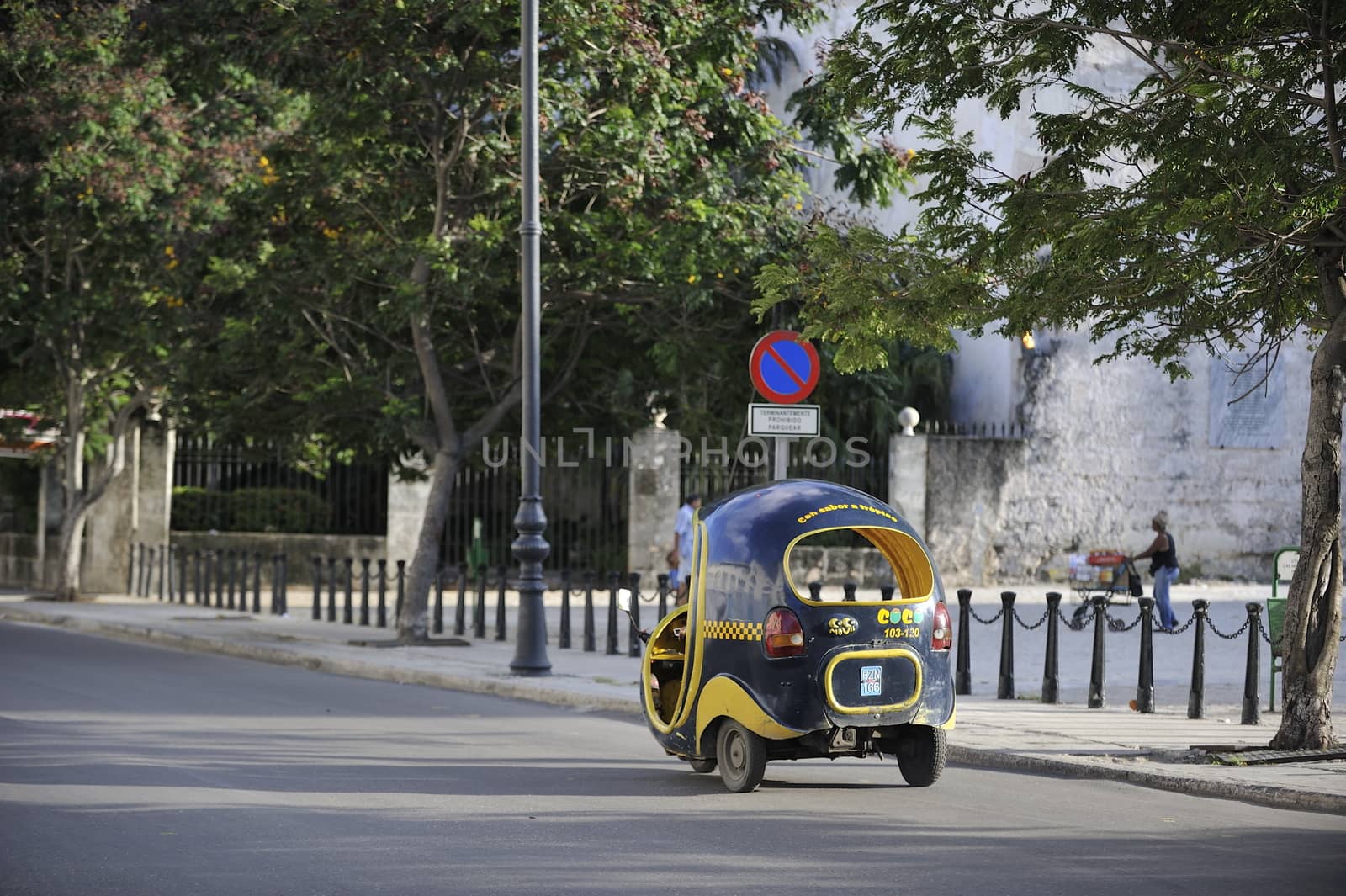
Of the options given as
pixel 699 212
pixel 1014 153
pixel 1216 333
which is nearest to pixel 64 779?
pixel 1216 333

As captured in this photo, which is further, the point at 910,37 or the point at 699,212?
the point at 699,212

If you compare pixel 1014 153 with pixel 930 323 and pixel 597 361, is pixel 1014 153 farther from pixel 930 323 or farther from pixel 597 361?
pixel 930 323

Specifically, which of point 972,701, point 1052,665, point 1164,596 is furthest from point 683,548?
point 1052,665

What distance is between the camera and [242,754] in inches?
418

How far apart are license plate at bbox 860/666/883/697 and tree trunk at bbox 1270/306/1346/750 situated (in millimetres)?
3378

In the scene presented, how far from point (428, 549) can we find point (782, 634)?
452 inches

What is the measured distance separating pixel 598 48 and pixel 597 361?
4676 mm

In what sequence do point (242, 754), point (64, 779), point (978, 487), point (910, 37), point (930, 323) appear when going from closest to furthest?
point (64, 779) < point (242, 754) < point (910, 37) < point (930, 323) < point (978, 487)

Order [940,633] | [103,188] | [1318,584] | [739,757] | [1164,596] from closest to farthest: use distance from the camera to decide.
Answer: [739,757]
[940,633]
[1318,584]
[1164,596]
[103,188]

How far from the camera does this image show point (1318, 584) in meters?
11.1

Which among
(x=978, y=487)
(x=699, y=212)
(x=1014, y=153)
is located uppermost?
(x=1014, y=153)

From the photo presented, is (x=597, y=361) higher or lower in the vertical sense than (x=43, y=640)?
higher

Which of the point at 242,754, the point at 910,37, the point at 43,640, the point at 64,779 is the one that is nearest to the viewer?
the point at 64,779

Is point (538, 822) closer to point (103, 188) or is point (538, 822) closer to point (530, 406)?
point (530, 406)
